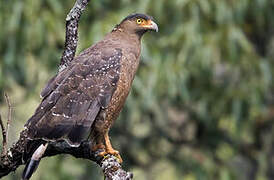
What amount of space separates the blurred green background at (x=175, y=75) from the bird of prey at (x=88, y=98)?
95.5 inches

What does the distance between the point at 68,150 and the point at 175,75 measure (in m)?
3.26

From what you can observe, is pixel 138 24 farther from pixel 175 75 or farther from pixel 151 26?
pixel 175 75

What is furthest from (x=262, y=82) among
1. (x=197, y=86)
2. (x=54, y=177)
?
(x=54, y=177)

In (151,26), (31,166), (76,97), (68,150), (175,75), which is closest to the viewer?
(31,166)

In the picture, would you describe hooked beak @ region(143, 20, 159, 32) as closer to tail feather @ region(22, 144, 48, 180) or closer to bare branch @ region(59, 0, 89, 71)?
bare branch @ region(59, 0, 89, 71)

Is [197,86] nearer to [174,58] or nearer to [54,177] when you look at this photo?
[174,58]

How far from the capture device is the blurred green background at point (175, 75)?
8.39 m

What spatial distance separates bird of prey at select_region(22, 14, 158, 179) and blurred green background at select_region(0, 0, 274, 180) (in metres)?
2.43

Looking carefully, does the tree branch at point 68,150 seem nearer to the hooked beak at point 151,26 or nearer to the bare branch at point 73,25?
the bare branch at point 73,25

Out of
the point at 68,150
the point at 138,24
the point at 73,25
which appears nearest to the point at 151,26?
the point at 138,24

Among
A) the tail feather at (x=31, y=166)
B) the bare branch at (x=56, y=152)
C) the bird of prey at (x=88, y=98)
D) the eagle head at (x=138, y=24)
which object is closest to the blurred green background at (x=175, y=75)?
the eagle head at (x=138, y=24)

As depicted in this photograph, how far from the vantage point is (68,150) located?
530 cm

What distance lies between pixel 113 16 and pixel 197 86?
128 cm

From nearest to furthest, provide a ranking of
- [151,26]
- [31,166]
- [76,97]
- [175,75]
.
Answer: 1. [31,166]
2. [76,97]
3. [151,26]
4. [175,75]
